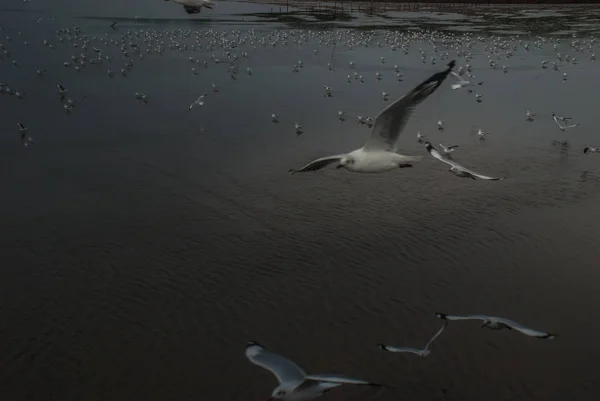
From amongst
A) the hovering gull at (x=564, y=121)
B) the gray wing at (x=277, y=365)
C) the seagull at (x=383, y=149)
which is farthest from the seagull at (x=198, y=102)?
the gray wing at (x=277, y=365)

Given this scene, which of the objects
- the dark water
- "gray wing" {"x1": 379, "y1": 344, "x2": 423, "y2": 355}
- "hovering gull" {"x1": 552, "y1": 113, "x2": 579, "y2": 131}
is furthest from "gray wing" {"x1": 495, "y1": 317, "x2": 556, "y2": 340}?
"hovering gull" {"x1": 552, "y1": 113, "x2": 579, "y2": 131}

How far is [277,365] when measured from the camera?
249 inches

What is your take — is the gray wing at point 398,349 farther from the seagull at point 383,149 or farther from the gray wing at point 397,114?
the gray wing at point 397,114

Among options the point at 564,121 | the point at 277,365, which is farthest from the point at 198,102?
the point at 277,365

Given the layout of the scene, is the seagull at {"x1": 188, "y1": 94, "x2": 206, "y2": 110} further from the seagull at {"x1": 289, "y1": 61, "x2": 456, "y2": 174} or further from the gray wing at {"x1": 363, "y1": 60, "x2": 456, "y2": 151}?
the gray wing at {"x1": 363, "y1": 60, "x2": 456, "y2": 151}

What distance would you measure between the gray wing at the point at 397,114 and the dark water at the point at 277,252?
2367mm

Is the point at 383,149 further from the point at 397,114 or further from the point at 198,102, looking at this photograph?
the point at 198,102

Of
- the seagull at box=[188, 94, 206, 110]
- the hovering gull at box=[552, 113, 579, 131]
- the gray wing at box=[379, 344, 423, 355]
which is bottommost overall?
the hovering gull at box=[552, 113, 579, 131]

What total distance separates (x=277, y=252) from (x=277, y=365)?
13.8 feet

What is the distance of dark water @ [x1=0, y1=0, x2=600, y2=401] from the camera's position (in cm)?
750

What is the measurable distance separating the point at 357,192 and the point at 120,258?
5.14m

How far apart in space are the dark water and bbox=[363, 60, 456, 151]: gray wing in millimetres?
2367

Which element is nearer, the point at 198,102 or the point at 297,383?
the point at 297,383

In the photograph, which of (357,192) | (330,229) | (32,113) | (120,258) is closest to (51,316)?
(120,258)
